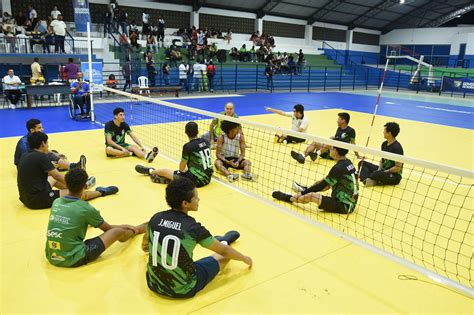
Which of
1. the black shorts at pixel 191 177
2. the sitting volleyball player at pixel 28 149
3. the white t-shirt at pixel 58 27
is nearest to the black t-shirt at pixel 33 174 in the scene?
the sitting volleyball player at pixel 28 149

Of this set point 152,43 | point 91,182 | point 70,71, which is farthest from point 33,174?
point 152,43

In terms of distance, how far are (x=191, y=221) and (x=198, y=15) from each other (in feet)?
105

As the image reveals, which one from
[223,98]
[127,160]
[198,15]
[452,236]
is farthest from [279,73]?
[452,236]

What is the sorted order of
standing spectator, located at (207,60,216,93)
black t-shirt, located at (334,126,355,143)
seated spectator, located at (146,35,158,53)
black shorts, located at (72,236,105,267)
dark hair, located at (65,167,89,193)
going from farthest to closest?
seated spectator, located at (146,35,158,53)
standing spectator, located at (207,60,216,93)
black t-shirt, located at (334,126,355,143)
black shorts, located at (72,236,105,267)
dark hair, located at (65,167,89,193)

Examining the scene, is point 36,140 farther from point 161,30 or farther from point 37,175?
point 161,30

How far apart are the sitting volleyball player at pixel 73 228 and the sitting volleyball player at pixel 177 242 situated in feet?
3.23

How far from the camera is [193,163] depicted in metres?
7.07

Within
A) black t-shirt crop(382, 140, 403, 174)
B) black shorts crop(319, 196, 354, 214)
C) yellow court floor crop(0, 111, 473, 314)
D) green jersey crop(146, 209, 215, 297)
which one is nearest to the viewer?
green jersey crop(146, 209, 215, 297)

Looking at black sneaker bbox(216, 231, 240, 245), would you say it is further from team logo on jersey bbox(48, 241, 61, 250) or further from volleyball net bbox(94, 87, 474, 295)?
team logo on jersey bbox(48, 241, 61, 250)

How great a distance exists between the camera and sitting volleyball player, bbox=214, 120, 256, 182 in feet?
26.2

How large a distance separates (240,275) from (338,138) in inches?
185

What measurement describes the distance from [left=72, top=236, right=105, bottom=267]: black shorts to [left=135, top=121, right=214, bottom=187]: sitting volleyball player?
8.11 feet

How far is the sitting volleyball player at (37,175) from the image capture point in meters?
5.59

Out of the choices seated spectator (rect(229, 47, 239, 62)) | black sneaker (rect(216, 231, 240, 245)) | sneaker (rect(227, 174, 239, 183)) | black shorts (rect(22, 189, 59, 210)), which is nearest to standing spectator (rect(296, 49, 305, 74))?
seated spectator (rect(229, 47, 239, 62))
